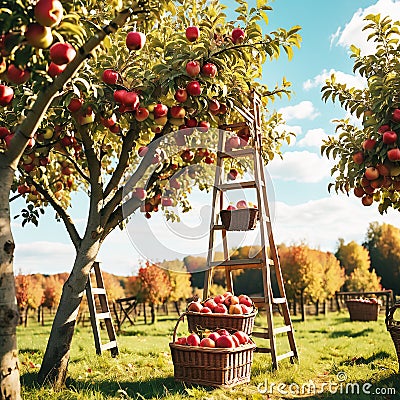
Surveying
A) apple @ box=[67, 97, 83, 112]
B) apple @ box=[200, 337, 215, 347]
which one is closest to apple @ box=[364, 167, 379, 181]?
apple @ box=[200, 337, 215, 347]

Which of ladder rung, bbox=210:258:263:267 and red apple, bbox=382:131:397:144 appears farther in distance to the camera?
ladder rung, bbox=210:258:263:267

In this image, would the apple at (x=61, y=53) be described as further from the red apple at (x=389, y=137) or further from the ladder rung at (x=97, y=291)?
the ladder rung at (x=97, y=291)

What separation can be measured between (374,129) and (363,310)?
1088 centimetres

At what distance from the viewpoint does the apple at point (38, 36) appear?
2598 millimetres

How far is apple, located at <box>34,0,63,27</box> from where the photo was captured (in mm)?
2508

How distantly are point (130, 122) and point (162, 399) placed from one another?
269 cm

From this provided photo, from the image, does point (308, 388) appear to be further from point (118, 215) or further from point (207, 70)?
point (207, 70)

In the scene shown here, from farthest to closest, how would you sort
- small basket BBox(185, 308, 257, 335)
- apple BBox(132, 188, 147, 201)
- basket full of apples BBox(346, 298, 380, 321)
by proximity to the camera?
basket full of apples BBox(346, 298, 380, 321) → apple BBox(132, 188, 147, 201) → small basket BBox(185, 308, 257, 335)

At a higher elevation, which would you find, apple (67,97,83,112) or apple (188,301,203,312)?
apple (67,97,83,112)

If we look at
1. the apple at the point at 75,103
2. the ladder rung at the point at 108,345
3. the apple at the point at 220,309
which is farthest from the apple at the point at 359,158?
the ladder rung at the point at 108,345

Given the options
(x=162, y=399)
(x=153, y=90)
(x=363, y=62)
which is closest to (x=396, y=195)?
(x=363, y=62)

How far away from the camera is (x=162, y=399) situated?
4.21m

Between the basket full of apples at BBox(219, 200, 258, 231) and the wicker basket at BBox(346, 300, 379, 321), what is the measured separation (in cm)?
994

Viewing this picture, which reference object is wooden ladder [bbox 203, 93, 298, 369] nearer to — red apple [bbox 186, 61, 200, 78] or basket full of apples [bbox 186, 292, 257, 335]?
basket full of apples [bbox 186, 292, 257, 335]
